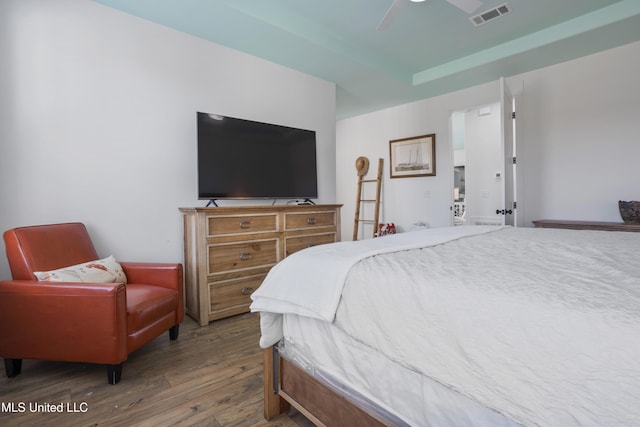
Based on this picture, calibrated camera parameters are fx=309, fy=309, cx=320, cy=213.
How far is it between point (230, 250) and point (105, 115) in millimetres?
1403

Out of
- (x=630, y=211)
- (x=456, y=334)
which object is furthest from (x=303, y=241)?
(x=630, y=211)

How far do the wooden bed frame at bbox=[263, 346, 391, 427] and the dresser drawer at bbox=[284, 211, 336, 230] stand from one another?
5.49 ft

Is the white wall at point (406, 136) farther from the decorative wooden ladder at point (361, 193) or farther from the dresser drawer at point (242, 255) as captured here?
the dresser drawer at point (242, 255)

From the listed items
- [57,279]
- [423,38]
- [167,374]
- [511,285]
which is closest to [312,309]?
[511,285]

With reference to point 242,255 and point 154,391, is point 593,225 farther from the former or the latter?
point 154,391

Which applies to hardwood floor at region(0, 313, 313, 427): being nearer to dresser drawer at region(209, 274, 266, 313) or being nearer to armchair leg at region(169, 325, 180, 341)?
armchair leg at region(169, 325, 180, 341)

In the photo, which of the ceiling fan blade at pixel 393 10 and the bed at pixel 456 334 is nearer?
the bed at pixel 456 334

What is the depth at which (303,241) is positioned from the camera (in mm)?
3068

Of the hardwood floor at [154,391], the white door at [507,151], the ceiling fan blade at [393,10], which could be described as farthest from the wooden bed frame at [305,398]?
the white door at [507,151]

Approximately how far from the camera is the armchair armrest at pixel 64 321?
1.59 m

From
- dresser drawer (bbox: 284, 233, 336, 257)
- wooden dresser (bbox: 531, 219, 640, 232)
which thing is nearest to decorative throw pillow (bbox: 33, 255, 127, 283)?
dresser drawer (bbox: 284, 233, 336, 257)

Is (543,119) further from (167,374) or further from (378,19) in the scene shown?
(167,374)

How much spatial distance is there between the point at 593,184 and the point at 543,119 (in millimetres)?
877

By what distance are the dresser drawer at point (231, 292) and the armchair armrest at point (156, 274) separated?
1.18 feet
